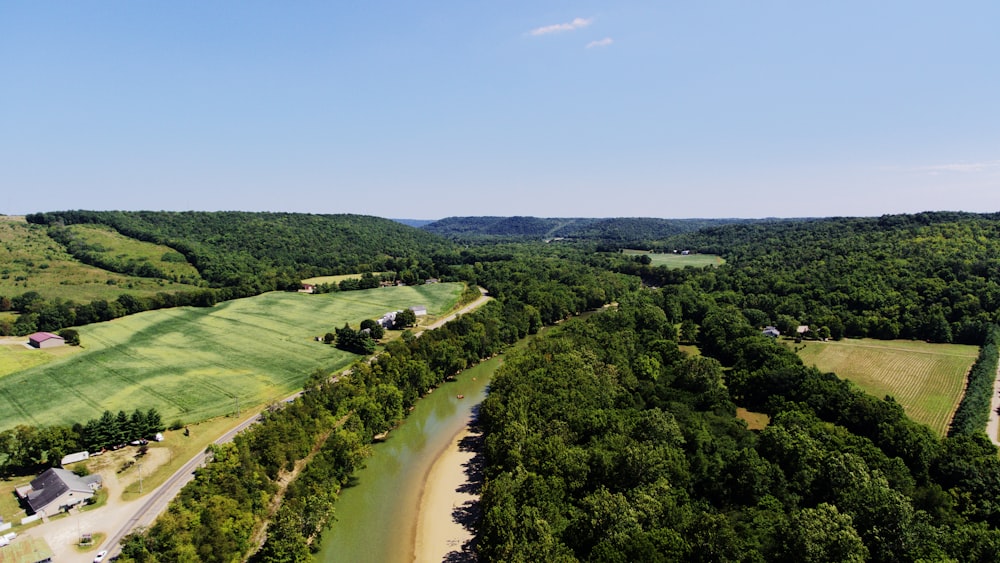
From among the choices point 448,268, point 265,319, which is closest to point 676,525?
point 265,319

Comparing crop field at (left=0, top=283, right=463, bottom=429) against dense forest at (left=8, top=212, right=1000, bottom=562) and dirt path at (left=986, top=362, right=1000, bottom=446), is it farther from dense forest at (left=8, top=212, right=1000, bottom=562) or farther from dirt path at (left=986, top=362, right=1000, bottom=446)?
dirt path at (left=986, top=362, right=1000, bottom=446)

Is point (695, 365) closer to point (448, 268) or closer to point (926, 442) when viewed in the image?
point (926, 442)

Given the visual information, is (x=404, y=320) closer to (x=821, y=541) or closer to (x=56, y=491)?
(x=56, y=491)

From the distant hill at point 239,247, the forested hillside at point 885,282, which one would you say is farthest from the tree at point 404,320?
the forested hillside at point 885,282

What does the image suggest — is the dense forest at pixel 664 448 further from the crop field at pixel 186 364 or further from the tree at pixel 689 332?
the crop field at pixel 186 364

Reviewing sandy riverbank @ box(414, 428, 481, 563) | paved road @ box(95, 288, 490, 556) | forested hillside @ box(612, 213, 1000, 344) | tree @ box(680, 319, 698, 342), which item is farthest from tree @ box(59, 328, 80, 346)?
forested hillside @ box(612, 213, 1000, 344)

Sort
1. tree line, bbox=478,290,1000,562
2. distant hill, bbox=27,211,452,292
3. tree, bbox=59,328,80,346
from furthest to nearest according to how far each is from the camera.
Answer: distant hill, bbox=27,211,452,292 < tree, bbox=59,328,80,346 < tree line, bbox=478,290,1000,562
